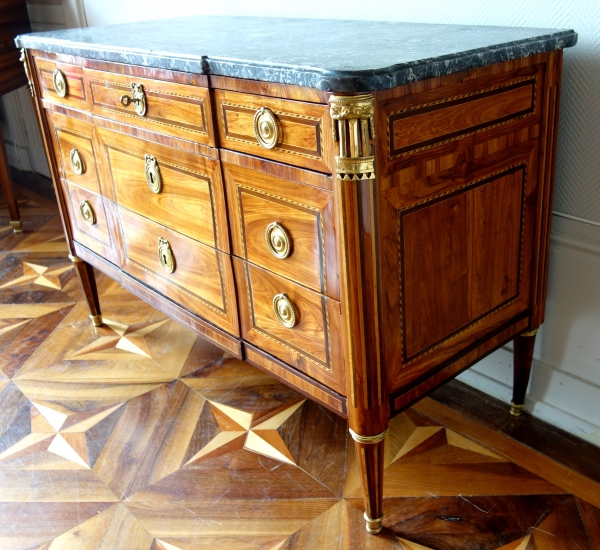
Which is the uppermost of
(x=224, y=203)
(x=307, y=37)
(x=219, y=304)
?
(x=307, y=37)

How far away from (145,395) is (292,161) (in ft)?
2.29

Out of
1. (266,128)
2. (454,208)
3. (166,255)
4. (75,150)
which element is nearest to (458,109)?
(454,208)

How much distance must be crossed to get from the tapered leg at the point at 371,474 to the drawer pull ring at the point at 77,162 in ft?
2.53

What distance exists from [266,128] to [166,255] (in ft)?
1.33

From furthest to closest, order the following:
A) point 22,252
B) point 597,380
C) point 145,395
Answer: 1. point 22,252
2. point 145,395
3. point 597,380

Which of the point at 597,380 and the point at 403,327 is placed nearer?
the point at 403,327

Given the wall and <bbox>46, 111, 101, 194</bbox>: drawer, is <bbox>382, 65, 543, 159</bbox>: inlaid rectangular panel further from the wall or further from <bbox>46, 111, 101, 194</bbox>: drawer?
<bbox>46, 111, 101, 194</bbox>: drawer

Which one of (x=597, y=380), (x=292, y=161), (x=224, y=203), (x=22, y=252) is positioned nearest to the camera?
(x=292, y=161)

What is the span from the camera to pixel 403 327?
846 mm

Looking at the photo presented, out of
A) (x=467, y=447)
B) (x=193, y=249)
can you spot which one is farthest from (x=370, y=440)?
(x=193, y=249)

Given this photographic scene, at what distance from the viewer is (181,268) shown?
1.12 m

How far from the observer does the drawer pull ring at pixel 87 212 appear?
4.36 ft

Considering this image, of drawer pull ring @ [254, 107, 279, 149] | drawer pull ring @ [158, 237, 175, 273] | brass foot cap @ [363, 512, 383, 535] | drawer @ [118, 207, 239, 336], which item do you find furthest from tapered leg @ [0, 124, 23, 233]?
brass foot cap @ [363, 512, 383, 535]

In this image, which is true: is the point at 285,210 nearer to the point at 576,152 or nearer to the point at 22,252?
the point at 576,152
